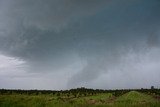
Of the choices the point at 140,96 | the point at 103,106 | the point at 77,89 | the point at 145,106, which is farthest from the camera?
the point at 77,89

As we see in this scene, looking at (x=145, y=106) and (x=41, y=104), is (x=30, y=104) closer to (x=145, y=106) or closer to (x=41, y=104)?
(x=41, y=104)

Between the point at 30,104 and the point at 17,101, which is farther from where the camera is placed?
the point at 17,101

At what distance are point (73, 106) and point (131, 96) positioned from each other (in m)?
41.7

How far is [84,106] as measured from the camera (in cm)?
2095

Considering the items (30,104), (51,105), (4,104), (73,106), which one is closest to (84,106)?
(73,106)

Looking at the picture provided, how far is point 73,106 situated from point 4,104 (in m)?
5.29

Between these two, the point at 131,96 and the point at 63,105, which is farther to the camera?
the point at 131,96

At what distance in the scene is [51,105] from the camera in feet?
71.4

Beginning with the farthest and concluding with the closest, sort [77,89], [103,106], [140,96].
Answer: [77,89], [140,96], [103,106]

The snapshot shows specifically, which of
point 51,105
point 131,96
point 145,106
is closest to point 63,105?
point 51,105

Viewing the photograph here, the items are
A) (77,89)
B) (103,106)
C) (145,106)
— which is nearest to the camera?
(145,106)

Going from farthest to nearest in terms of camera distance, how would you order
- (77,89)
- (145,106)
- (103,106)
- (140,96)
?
(77,89)
(140,96)
(103,106)
(145,106)

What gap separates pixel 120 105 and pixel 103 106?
69.6 inches

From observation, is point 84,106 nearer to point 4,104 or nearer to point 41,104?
point 41,104
